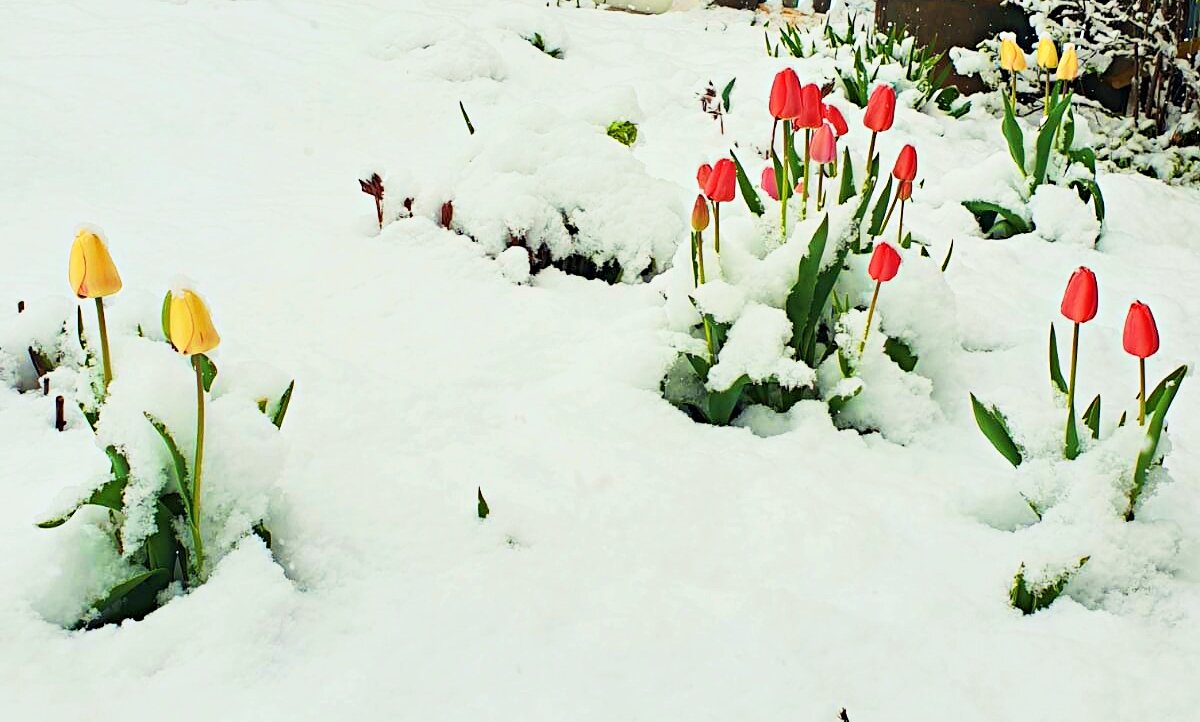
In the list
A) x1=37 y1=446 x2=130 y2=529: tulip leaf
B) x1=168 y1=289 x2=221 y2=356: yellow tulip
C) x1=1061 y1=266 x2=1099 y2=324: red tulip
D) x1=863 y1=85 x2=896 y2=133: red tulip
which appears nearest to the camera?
x1=168 y1=289 x2=221 y2=356: yellow tulip

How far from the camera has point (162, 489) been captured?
1.22 metres

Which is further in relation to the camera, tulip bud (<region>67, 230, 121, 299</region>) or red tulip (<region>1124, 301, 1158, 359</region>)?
red tulip (<region>1124, 301, 1158, 359</region>)

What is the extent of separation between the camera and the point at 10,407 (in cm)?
169

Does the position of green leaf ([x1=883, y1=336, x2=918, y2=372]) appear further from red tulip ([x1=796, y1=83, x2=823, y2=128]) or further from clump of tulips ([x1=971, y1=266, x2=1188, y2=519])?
red tulip ([x1=796, y1=83, x2=823, y2=128])

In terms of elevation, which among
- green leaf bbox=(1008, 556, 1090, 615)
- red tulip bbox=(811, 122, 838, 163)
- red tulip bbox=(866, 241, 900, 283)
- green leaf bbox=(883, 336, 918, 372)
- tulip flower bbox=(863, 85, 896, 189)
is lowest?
green leaf bbox=(1008, 556, 1090, 615)

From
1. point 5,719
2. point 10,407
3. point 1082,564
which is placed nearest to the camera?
point 5,719

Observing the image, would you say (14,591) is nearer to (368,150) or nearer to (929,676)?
(929,676)

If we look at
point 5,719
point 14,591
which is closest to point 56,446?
point 14,591

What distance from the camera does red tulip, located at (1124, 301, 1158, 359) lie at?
124cm

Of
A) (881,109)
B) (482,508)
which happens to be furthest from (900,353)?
(482,508)

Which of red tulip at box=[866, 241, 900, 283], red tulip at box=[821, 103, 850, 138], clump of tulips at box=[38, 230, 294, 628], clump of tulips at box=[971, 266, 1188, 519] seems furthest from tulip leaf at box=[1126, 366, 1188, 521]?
clump of tulips at box=[38, 230, 294, 628]

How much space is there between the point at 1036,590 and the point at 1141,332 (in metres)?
0.36

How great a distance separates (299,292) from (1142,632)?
1.69 meters

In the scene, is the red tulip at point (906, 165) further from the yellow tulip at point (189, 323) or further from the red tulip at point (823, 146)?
the yellow tulip at point (189, 323)
